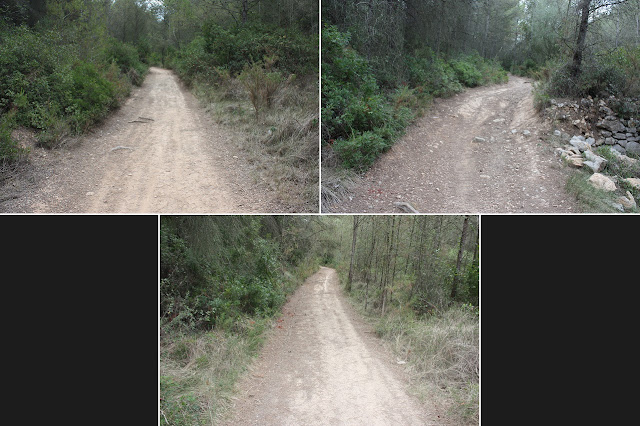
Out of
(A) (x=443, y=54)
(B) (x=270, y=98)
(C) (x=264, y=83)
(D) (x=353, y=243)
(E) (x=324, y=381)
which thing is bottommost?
(E) (x=324, y=381)

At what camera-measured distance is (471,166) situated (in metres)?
5.93

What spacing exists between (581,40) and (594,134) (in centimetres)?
196

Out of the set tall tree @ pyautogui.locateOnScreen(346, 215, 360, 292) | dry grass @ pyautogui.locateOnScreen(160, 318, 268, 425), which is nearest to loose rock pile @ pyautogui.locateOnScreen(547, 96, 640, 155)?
tall tree @ pyautogui.locateOnScreen(346, 215, 360, 292)

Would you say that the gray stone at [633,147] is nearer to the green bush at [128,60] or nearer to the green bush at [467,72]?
the green bush at [467,72]

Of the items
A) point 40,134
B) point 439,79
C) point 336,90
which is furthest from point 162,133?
point 439,79

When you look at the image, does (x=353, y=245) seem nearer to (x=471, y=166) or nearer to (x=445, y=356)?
(x=471, y=166)

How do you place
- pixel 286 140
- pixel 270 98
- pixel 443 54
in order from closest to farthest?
pixel 286 140 → pixel 443 54 → pixel 270 98

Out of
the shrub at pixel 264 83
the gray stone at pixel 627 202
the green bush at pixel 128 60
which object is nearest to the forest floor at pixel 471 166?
the gray stone at pixel 627 202

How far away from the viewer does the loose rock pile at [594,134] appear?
597 cm

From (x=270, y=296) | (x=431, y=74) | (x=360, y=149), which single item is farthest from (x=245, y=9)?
(x=270, y=296)

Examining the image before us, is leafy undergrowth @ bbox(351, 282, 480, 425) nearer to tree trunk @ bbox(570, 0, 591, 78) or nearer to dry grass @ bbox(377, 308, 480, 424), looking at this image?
dry grass @ bbox(377, 308, 480, 424)

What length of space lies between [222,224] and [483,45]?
686 cm

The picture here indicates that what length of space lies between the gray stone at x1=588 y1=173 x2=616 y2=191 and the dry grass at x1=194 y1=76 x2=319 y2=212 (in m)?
3.83

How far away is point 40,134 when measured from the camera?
620cm
